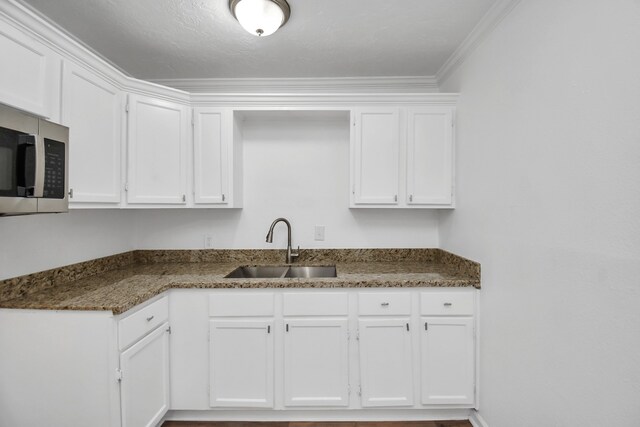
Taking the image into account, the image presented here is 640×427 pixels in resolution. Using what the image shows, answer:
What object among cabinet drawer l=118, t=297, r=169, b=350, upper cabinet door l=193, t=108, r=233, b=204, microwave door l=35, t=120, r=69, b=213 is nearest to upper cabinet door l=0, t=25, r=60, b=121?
microwave door l=35, t=120, r=69, b=213

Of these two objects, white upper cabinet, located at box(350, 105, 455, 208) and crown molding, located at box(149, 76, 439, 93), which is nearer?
white upper cabinet, located at box(350, 105, 455, 208)

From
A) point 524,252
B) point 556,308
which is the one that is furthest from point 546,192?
point 556,308

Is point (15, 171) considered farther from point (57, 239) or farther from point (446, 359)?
point (446, 359)

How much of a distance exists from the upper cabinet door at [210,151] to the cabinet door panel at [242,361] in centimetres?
96

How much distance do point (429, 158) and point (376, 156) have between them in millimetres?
403

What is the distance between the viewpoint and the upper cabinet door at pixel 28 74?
1.23 m

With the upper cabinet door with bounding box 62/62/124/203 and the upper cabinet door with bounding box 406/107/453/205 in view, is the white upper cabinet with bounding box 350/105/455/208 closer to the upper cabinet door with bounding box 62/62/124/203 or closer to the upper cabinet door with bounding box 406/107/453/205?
the upper cabinet door with bounding box 406/107/453/205

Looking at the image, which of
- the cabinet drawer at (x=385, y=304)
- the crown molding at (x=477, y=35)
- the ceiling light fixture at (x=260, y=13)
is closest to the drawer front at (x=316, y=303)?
the cabinet drawer at (x=385, y=304)

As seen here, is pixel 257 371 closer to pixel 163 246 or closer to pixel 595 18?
pixel 163 246

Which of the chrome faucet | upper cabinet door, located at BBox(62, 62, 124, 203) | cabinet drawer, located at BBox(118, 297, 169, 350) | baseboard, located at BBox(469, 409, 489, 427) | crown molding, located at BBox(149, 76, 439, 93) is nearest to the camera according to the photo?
cabinet drawer, located at BBox(118, 297, 169, 350)

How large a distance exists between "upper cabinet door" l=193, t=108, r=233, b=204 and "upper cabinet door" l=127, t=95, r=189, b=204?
9 centimetres

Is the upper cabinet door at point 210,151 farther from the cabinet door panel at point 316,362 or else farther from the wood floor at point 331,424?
the wood floor at point 331,424

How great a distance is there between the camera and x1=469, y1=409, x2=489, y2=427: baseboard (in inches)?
71.2

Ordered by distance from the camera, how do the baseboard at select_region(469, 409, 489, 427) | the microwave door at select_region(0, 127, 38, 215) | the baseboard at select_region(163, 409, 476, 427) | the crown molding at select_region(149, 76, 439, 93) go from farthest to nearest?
the crown molding at select_region(149, 76, 439, 93), the baseboard at select_region(163, 409, 476, 427), the baseboard at select_region(469, 409, 489, 427), the microwave door at select_region(0, 127, 38, 215)
